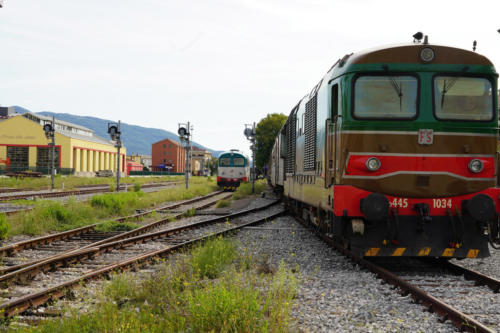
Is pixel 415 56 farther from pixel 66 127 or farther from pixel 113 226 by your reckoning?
pixel 66 127

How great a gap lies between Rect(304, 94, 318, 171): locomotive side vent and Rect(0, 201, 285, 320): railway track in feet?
8.97

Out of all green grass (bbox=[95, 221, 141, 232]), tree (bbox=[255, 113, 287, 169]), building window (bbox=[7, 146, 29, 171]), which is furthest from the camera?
building window (bbox=[7, 146, 29, 171])

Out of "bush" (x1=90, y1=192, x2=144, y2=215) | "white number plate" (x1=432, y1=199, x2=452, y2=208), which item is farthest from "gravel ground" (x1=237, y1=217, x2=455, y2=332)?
"bush" (x1=90, y1=192, x2=144, y2=215)

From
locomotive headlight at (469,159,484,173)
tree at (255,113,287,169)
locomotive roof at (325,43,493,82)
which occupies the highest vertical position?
tree at (255,113,287,169)

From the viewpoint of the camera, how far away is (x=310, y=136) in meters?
9.55

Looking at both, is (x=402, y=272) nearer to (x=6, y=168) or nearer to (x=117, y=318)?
(x=117, y=318)

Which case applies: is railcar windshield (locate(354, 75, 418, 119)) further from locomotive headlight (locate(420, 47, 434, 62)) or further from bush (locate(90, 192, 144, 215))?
bush (locate(90, 192, 144, 215))

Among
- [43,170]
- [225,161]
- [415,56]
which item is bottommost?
[43,170]

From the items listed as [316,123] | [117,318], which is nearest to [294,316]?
[117,318]

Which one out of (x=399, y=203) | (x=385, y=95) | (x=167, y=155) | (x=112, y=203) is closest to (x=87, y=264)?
(x=399, y=203)

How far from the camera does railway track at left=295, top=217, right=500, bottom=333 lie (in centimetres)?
470

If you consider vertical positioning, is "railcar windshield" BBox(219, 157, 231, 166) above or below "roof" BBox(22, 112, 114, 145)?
below

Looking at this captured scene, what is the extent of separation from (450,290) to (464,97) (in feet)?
9.57

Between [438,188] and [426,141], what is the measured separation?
0.71 metres
